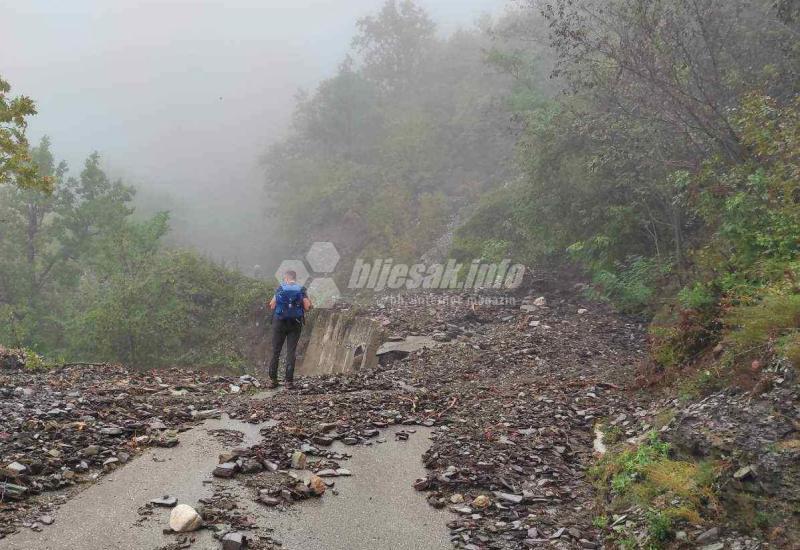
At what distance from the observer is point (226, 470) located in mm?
5633

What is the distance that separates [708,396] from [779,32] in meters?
11.5

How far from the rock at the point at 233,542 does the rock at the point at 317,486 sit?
1156mm

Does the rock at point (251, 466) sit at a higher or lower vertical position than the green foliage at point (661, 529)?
lower

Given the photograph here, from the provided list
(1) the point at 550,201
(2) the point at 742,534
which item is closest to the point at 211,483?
(2) the point at 742,534

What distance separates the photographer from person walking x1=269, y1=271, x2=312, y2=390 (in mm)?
10297

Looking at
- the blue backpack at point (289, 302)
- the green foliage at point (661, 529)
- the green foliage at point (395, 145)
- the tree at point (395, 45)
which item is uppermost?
the tree at point (395, 45)

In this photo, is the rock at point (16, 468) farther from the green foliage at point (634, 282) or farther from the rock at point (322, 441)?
the green foliage at point (634, 282)

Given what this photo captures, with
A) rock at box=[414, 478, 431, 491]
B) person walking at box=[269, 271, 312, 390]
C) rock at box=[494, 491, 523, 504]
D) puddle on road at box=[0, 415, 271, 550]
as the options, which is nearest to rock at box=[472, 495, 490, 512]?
rock at box=[494, 491, 523, 504]

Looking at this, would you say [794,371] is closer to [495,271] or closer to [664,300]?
[664,300]

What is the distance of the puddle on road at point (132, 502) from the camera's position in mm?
4230

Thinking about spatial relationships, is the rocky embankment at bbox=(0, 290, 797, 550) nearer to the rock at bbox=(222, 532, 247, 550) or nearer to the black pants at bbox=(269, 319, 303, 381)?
the rock at bbox=(222, 532, 247, 550)

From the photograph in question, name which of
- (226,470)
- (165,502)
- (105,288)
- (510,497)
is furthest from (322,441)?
(105,288)

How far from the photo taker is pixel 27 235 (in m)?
26.7

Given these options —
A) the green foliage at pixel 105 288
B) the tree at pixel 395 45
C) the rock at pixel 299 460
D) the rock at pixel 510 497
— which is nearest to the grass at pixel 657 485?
the rock at pixel 510 497
